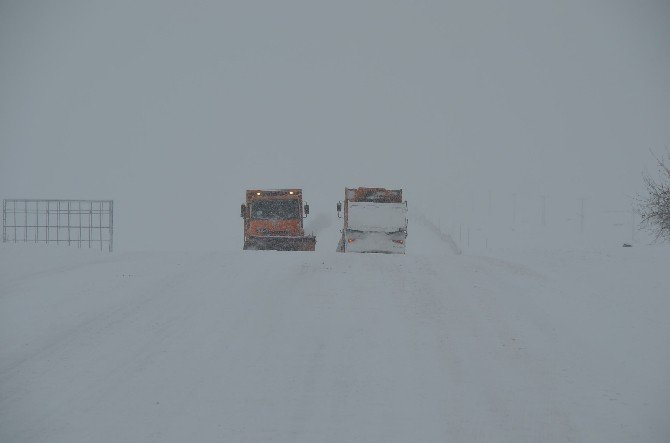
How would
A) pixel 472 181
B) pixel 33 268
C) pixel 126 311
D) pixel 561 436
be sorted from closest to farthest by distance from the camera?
pixel 561 436 < pixel 126 311 < pixel 33 268 < pixel 472 181

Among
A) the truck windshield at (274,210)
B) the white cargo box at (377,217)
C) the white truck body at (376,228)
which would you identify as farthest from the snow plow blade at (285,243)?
the white cargo box at (377,217)

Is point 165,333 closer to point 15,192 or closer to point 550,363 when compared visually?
point 550,363

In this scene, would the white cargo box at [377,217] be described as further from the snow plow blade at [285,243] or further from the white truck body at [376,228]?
the snow plow blade at [285,243]

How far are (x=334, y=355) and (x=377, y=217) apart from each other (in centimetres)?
1984

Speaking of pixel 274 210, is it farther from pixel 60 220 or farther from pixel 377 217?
pixel 60 220

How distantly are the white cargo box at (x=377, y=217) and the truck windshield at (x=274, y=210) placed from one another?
2460 millimetres

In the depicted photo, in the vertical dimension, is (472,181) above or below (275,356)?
above

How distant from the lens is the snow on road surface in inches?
314

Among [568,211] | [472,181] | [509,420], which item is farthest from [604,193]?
[509,420]

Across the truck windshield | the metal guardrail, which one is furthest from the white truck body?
the metal guardrail

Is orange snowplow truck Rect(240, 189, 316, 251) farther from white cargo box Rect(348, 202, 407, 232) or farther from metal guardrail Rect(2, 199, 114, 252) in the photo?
metal guardrail Rect(2, 199, 114, 252)

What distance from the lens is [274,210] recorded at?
1195 inches

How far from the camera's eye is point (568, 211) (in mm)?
69625

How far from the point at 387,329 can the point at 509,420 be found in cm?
313
